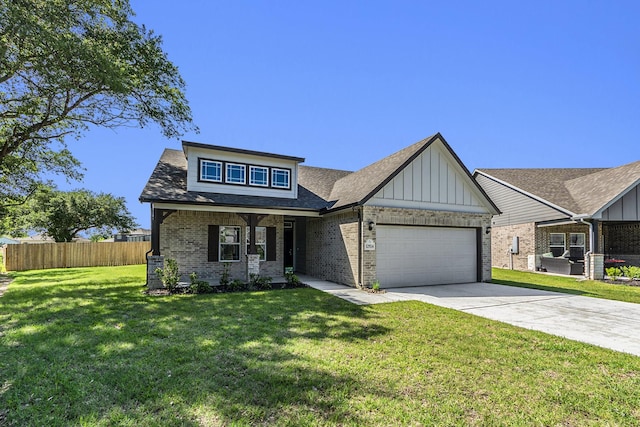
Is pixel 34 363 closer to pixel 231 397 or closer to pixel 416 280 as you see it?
pixel 231 397

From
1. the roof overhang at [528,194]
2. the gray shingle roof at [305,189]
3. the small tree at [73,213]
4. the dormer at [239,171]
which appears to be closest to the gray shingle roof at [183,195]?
the gray shingle roof at [305,189]

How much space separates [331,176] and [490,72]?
29.9 feet

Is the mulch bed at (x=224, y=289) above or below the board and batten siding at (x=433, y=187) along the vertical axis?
below

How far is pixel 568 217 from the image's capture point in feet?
51.8

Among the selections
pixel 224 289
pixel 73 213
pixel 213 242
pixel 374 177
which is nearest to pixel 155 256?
pixel 213 242

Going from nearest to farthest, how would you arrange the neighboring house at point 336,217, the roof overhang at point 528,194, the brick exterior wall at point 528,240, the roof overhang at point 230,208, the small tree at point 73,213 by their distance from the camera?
the roof overhang at point 230,208 → the neighboring house at point 336,217 → the roof overhang at point 528,194 → the brick exterior wall at point 528,240 → the small tree at point 73,213

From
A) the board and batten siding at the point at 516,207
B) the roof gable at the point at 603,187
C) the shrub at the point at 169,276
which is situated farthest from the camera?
the board and batten siding at the point at 516,207

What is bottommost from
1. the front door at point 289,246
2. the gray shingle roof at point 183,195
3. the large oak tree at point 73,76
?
the front door at point 289,246

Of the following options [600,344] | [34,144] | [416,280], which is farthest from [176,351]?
[34,144]

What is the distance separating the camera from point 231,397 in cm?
336

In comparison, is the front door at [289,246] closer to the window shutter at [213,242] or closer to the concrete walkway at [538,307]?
the concrete walkway at [538,307]

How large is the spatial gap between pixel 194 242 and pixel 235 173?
10.8 ft

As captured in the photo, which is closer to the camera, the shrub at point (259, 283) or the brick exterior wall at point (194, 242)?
the shrub at point (259, 283)

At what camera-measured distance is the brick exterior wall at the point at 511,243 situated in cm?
1806
